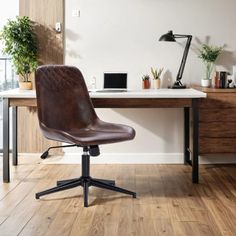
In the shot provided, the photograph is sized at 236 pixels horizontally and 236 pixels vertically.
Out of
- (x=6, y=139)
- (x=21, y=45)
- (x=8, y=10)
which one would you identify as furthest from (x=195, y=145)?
(x=8, y=10)

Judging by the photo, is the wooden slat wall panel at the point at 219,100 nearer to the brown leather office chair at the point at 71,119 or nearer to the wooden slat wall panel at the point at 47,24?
the brown leather office chair at the point at 71,119

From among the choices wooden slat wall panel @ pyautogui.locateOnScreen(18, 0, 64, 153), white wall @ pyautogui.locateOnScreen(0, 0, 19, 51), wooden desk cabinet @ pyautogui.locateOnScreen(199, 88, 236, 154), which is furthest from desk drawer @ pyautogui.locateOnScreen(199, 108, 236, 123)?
white wall @ pyautogui.locateOnScreen(0, 0, 19, 51)

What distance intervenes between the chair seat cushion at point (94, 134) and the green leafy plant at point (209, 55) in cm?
135

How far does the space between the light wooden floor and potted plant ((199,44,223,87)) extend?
0.89 metres

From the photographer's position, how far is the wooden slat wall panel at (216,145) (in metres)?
3.59

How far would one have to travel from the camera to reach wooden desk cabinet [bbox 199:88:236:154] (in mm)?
3555

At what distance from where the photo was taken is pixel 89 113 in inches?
128

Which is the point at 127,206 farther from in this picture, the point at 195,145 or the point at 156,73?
the point at 156,73

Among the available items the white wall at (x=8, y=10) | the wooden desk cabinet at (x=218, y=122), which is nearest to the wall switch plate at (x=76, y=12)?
the white wall at (x=8, y=10)

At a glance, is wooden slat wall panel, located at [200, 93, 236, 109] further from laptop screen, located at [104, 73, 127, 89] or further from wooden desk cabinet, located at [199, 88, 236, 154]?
laptop screen, located at [104, 73, 127, 89]

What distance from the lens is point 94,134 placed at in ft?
9.67

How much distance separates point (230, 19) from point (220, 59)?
0.41 metres

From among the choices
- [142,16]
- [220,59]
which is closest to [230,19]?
[220,59]

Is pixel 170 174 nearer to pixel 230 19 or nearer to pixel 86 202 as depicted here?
pixel 86 202
